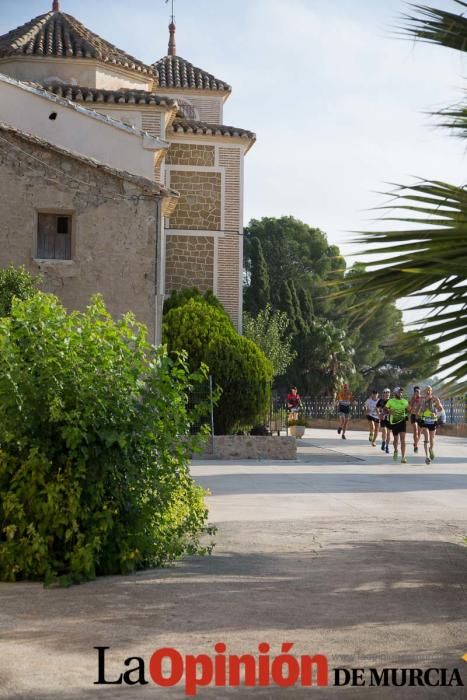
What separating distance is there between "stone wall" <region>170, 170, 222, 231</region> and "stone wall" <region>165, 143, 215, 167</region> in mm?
335

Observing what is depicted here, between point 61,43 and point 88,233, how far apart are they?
42.1 feet

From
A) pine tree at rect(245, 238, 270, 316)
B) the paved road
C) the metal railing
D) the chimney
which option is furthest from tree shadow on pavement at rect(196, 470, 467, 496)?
pine tree at rect(245, 238, 270, 316)

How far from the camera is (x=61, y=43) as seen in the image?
35.8 m

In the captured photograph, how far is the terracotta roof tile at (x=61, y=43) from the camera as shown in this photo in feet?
115

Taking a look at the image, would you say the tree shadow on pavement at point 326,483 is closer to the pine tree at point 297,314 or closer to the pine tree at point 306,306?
the pine tree at point 297,314

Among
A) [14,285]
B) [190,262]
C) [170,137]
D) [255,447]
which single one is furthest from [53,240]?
[170,137]

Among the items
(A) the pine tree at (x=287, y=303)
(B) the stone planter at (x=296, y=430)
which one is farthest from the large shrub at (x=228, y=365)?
(A) the pine tree at (x=287, y=303)

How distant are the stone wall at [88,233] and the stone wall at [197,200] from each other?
1092 cm

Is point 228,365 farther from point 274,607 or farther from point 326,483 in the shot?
point 274,607

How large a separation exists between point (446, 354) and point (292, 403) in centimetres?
3286

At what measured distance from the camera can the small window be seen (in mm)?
25516

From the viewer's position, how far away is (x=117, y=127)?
28719mm

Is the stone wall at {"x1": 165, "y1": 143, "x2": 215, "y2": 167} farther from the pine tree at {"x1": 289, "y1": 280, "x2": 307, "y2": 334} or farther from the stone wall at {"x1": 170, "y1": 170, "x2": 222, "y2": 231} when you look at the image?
the pine tree at {"x1": 289, "y1": 280, "x2": 307, "y2": 334}

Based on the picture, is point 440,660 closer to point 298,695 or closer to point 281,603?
point 298,695
